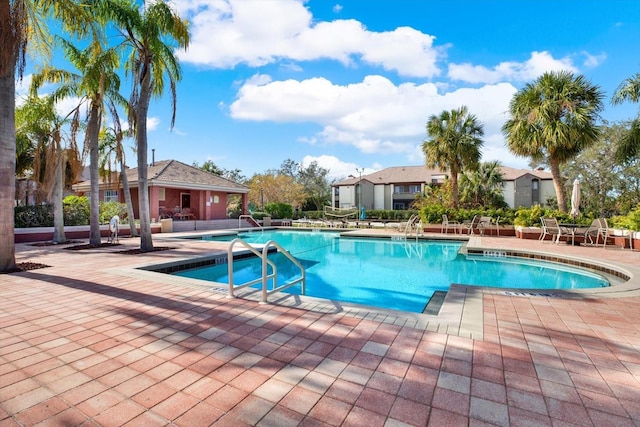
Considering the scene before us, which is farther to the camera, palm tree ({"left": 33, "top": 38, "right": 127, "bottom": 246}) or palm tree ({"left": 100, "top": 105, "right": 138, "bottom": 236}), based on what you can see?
palm tree ({"left": 100, "top": 105, "right": 138, "bottom": 236})

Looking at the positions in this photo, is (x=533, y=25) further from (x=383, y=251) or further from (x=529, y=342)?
(x=529, y=342)

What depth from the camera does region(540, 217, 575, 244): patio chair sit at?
42.8ft

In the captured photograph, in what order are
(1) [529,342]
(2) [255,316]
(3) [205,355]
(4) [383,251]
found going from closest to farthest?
(3) [205,355], (1) [529,342], (2) [255,316], (4) [383,251]

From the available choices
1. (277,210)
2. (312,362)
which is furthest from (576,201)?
(277,210)

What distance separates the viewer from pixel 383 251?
13.1 meters

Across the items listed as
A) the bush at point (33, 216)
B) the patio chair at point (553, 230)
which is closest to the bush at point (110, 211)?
the bush at point (33, 216)

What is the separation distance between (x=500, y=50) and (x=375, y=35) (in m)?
6.08

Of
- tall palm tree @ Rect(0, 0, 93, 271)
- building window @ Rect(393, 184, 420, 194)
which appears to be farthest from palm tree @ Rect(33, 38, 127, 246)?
building window @ Rect(393, 184, 420, 194)

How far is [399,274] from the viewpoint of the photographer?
914 centimetres

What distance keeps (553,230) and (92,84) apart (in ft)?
59.8

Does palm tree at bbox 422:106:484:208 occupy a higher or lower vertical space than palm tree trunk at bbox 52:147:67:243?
higher

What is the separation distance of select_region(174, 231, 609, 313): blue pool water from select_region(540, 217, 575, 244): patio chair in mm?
3891

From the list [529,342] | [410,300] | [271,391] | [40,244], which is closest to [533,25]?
[410,300]

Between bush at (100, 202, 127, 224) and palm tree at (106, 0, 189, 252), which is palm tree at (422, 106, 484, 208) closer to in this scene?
palm tree at (106, 0, 189, 252)
